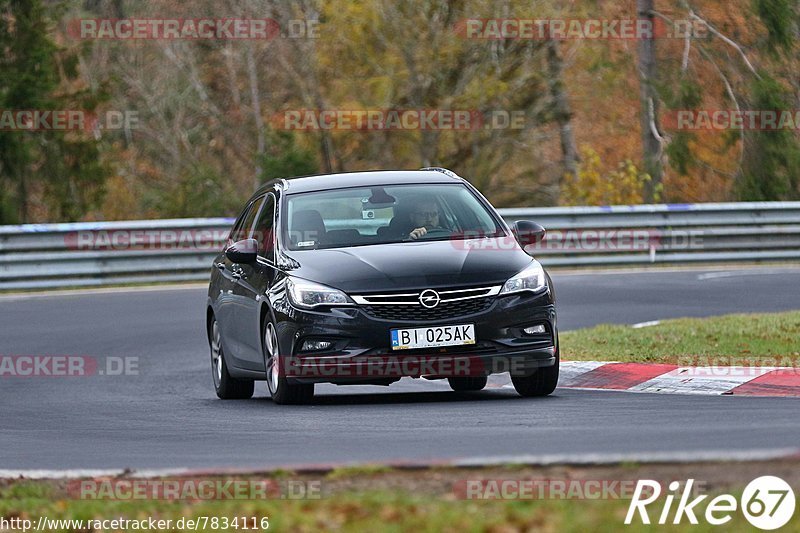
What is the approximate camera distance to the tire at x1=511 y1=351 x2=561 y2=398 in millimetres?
10922

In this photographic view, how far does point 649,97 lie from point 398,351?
1047 inches

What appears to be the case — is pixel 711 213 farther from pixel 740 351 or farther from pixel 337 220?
pixel 337 220

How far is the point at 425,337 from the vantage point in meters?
10.3

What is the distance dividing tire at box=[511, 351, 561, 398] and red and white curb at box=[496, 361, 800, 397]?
910mm

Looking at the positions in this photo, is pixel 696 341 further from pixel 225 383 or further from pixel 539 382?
pixel 225 383

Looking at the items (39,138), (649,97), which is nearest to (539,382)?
(39,138)

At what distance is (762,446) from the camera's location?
22.7 ft

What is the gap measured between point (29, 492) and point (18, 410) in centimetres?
508

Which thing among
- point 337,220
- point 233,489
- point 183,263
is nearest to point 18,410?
point 337,220

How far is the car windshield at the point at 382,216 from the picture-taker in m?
11.3

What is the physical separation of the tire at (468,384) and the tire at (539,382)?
43.0 inches

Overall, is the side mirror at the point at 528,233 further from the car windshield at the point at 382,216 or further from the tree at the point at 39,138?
the tree at the point at 39,138
